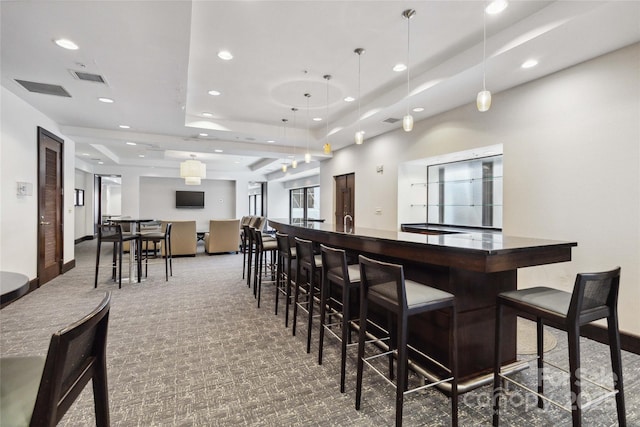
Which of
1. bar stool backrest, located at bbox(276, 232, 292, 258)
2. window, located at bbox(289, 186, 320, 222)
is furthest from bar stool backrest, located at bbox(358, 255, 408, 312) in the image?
window, located at bbox(289, 186, 320, 222)

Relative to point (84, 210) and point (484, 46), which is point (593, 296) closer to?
point (484, 46)

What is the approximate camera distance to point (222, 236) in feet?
26.5

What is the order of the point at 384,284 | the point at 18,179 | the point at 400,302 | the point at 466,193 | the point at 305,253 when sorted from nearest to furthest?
the point at 400,302, the point at 384,284, the point at 305,253, the point at 18,179, the point at 466,193

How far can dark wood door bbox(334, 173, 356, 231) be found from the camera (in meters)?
7.07

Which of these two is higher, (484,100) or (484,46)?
(484,46)

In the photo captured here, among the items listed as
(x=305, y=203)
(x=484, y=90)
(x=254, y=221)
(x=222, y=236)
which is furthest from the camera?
(x=305, y=203)

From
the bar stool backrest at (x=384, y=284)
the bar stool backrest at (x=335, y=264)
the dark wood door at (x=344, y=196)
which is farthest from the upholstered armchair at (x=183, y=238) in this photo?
the bar stool backrest at (x=384, y=284)

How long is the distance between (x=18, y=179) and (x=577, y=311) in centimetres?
603

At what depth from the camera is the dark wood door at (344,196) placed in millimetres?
7066

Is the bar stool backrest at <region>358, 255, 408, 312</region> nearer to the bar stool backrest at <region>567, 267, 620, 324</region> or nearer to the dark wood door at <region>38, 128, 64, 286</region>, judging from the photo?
the bar stool backrest at <region>567, 267, 620, 324</region>

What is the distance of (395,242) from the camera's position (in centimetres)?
221

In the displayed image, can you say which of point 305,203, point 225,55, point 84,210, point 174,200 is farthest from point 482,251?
point 84,210

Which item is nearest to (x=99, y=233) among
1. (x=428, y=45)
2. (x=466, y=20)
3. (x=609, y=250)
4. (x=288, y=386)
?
(x=288, y=386)

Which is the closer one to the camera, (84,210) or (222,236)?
(222,236)
